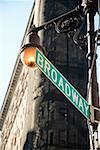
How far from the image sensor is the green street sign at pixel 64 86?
5391 millimetres

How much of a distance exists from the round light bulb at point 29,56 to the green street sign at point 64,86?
0.90ft

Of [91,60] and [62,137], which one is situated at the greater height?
[62,137]

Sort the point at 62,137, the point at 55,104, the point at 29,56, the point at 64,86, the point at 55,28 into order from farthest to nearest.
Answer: the point at 55,104
the point at 62,137
the point at 55,28
the point at 29,56
the point at 64,86

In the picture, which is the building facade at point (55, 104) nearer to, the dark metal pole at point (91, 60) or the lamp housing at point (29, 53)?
the lamp housing at point (29, 53)

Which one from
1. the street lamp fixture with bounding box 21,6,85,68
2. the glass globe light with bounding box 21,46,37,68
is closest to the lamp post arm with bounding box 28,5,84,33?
the street lamp fixture with bounding box 21,6,85,68

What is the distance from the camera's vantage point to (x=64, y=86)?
5684 millimetres

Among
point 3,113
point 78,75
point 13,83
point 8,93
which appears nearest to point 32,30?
point 78,75

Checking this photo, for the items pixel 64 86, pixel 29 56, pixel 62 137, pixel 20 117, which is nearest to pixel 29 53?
pixel 29 56

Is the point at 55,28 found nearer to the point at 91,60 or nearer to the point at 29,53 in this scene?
the point at 29,53

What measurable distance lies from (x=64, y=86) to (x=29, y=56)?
1.07m

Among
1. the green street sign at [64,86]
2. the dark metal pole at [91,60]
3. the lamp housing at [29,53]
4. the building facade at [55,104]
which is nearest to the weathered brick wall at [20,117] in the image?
the building facade at [55,104]

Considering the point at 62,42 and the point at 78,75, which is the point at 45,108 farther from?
the point at 62,42

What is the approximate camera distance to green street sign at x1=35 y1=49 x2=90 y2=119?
5.39 meters

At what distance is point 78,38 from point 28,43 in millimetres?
1245
